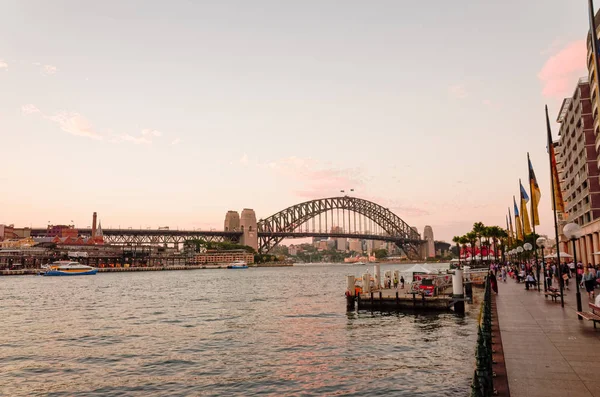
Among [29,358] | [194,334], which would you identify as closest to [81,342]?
[29,358]

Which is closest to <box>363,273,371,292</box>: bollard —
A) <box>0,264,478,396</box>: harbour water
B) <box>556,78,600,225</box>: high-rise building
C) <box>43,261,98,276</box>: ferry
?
<box>0,264,478,396</box>: harbour water

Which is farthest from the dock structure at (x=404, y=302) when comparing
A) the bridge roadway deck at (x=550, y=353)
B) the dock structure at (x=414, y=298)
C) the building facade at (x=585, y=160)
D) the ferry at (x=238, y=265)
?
the ferry at (x=238, y=265)

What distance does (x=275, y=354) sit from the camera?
65.4ft

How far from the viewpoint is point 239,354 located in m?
20.1

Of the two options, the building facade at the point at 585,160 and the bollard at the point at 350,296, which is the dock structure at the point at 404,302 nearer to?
the bollard at the point at 350,296

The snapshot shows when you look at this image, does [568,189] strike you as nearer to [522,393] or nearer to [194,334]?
[194,334]

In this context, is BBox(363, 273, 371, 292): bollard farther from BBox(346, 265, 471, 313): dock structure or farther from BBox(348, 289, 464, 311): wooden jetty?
BBox(348, 289, 464, 311): wooden jetty

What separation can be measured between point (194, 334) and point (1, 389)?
11115 millimetres

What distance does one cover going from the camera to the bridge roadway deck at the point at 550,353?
29.4 feet

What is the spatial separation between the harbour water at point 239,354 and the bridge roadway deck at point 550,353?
7.57ft

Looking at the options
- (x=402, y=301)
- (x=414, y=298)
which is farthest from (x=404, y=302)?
(x=414, y=298)

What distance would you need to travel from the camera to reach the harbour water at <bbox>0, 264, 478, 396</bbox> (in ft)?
50.0

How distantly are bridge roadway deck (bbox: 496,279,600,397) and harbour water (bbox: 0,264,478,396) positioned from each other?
90.9 inches

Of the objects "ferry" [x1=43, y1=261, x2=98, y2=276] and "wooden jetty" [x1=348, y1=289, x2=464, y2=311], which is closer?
"wooden jetty" [x1=348, y1=289, x2=464, y2=311]
